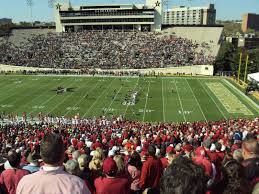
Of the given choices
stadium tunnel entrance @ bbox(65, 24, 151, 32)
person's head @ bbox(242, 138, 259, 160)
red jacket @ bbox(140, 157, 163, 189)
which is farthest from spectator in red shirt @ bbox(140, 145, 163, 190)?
stadium tunnel entrance @ bbox(65, 24, 151, 32)

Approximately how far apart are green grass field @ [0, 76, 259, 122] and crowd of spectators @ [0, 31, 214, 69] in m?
10.2

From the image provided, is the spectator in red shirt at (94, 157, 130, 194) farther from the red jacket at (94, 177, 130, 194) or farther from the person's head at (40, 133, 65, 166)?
the person's head at (40, 133, 65, 166)

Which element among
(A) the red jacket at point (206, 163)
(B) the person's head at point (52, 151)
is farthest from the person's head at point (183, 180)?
(A) the red jacket at point (206, 163)

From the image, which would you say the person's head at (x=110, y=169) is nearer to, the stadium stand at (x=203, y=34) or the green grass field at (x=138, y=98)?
the green grass field at (x=138, y=98)

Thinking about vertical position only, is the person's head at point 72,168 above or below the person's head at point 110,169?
below

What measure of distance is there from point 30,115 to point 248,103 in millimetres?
20107

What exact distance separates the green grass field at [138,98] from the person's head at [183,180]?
2877 centimetres

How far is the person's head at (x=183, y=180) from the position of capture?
A: 2.98 m

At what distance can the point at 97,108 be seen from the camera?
35.6m

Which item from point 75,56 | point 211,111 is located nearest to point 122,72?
point 75,56

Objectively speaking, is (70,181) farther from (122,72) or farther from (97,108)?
(122,72)

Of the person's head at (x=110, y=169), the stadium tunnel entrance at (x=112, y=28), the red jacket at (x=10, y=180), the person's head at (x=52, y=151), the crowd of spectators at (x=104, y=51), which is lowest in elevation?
the crowd of spectators at (x=104, y=51)

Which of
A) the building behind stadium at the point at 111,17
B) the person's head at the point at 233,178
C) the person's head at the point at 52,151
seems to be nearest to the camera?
the person's head at the point at 52,151

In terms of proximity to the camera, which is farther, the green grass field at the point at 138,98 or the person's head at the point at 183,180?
the green grass field at the point at 138,98
